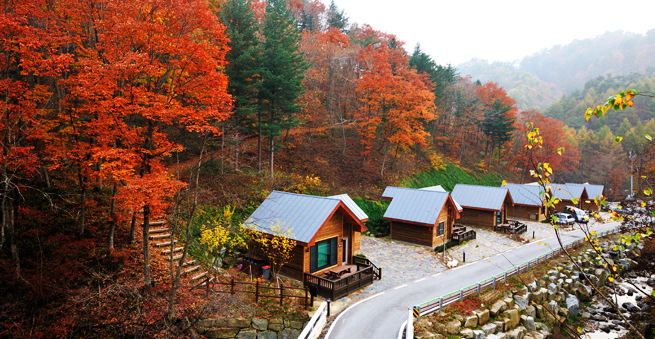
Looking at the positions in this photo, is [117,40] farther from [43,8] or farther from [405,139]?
[405,139]

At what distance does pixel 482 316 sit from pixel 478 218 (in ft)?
67.5

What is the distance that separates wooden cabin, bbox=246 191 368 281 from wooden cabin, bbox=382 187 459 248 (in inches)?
308

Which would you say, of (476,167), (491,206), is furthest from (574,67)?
(491,206)

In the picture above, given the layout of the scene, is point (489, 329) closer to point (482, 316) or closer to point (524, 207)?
point (482, 316)

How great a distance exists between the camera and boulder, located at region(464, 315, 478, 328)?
1467 centimetres

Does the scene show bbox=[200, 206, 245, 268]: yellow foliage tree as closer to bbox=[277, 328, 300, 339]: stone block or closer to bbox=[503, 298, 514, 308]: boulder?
bbox=[277, 328, 300, 339]: stone block

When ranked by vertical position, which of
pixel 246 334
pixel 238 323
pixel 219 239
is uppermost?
pixel 219 239

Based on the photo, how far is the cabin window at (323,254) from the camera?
18.2 metres

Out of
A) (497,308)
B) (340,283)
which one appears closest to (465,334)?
(497,308)

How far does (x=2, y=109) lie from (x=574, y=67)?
19010 centimetres

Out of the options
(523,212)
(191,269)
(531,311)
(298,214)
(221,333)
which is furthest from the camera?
(523,212)

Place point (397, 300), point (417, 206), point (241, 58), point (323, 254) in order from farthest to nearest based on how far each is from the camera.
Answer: point (417, 206) → point (241, 58) → point (323, 254) → point (397, 300)

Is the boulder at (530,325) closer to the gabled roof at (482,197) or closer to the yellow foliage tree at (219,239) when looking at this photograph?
the yellow foliage tree at (219,239)

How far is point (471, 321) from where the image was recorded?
14.9 meters
